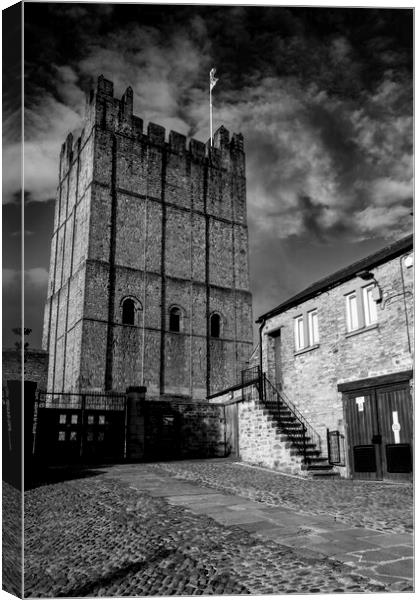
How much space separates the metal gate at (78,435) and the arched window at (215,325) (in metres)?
12.8

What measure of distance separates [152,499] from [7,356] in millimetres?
4725

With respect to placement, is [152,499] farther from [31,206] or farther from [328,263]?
[31,206]

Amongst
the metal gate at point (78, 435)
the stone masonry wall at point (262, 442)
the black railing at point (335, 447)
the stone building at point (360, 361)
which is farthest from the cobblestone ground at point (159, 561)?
the metal gate at point (78, 435)

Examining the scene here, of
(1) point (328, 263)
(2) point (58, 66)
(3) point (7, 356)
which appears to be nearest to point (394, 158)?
(1) point (328, 263)

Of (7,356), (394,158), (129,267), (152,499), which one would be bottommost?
(152,499)

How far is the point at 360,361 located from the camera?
39.8ft

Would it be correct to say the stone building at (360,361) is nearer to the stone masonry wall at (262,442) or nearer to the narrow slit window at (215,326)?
the stone masonry wall at (262,442)

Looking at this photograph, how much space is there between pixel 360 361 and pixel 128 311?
639 inches

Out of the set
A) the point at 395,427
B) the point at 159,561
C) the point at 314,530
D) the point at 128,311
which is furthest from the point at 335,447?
the point at 128,311

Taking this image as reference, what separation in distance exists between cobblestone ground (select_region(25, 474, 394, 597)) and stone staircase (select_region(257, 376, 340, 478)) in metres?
6.44

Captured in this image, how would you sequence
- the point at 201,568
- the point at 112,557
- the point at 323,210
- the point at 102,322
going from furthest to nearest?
the point at 102,322 → the point at 323,210 → the point at 112,557 → the point at 201,568

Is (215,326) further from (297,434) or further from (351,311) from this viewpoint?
(351,311)

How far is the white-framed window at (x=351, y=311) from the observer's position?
12533 millimetres

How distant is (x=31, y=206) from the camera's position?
4363 millimetres
